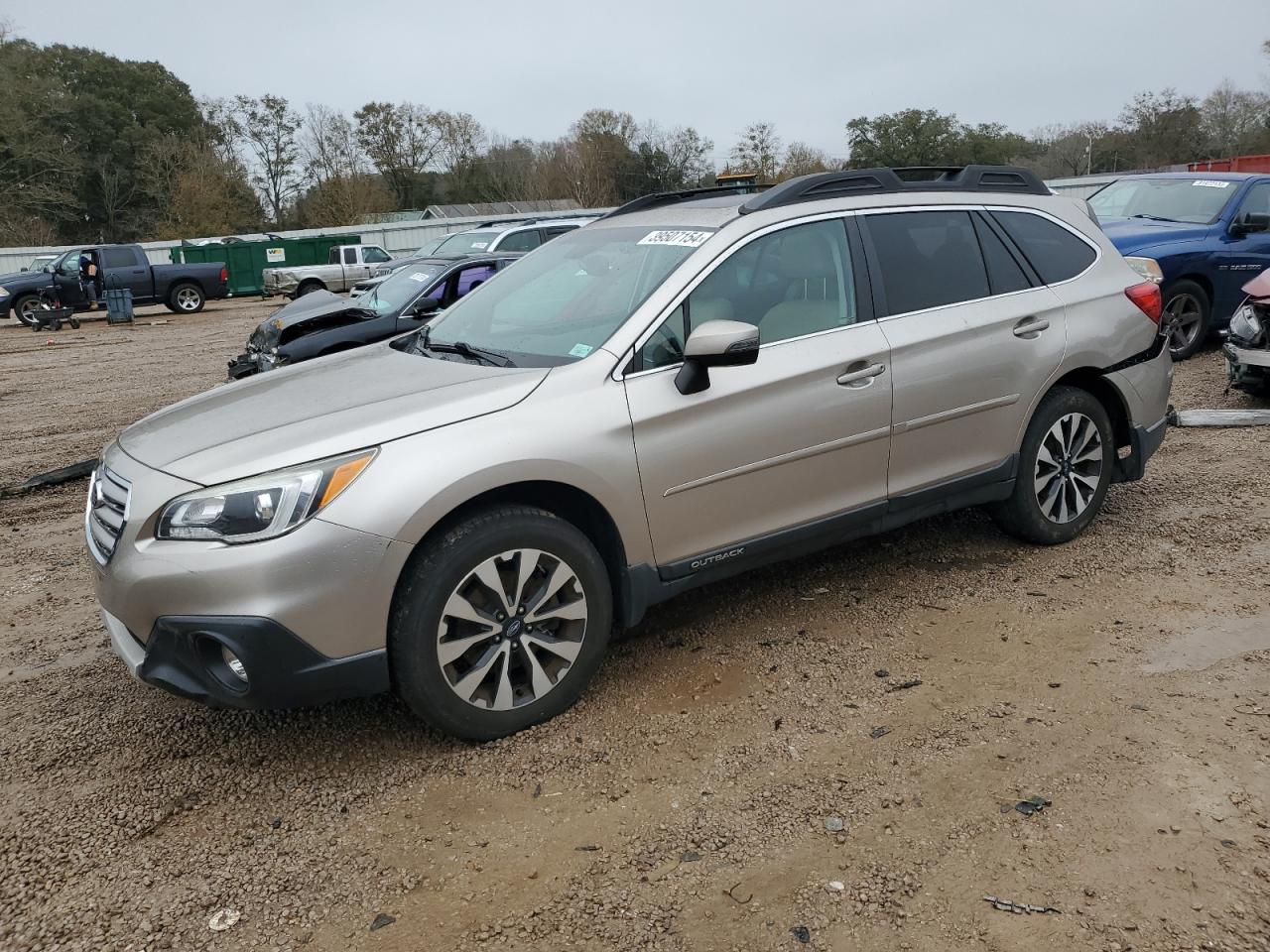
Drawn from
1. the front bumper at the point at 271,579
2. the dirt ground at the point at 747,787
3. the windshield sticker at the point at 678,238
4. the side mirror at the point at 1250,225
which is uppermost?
the windshield sticker at the point at 678,238

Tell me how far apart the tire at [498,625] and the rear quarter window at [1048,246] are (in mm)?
2688

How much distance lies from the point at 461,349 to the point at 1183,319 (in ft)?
27.1

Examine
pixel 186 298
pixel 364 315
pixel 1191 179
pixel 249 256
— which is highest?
pixel 249 256

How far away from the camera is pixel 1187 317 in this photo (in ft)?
31.3

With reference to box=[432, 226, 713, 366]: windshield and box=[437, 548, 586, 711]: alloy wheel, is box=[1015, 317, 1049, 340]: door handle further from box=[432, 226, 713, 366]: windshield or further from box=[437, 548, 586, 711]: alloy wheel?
box=[437, 548, 586, 711]: alloy wheel

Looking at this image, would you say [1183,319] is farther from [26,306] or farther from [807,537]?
[26,306]

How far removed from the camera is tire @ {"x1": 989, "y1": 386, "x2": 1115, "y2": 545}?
4.59 m

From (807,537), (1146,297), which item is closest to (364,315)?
(807,537)

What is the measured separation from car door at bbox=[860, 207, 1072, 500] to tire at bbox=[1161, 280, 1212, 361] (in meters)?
5.82

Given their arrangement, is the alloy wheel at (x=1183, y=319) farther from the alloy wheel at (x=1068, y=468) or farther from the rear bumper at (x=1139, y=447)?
the alloy wheel at (x=1068, y=468)

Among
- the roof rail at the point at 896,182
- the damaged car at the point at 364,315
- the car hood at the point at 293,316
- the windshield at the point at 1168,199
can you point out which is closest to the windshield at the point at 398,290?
the damaged car at the point at 364,315

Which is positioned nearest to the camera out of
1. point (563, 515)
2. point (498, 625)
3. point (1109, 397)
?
point (498, 625)

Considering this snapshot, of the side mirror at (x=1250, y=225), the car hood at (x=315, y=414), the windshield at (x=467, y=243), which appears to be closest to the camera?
the car hood at (x=315, y=414)

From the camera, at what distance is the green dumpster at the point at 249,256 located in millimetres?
34375
